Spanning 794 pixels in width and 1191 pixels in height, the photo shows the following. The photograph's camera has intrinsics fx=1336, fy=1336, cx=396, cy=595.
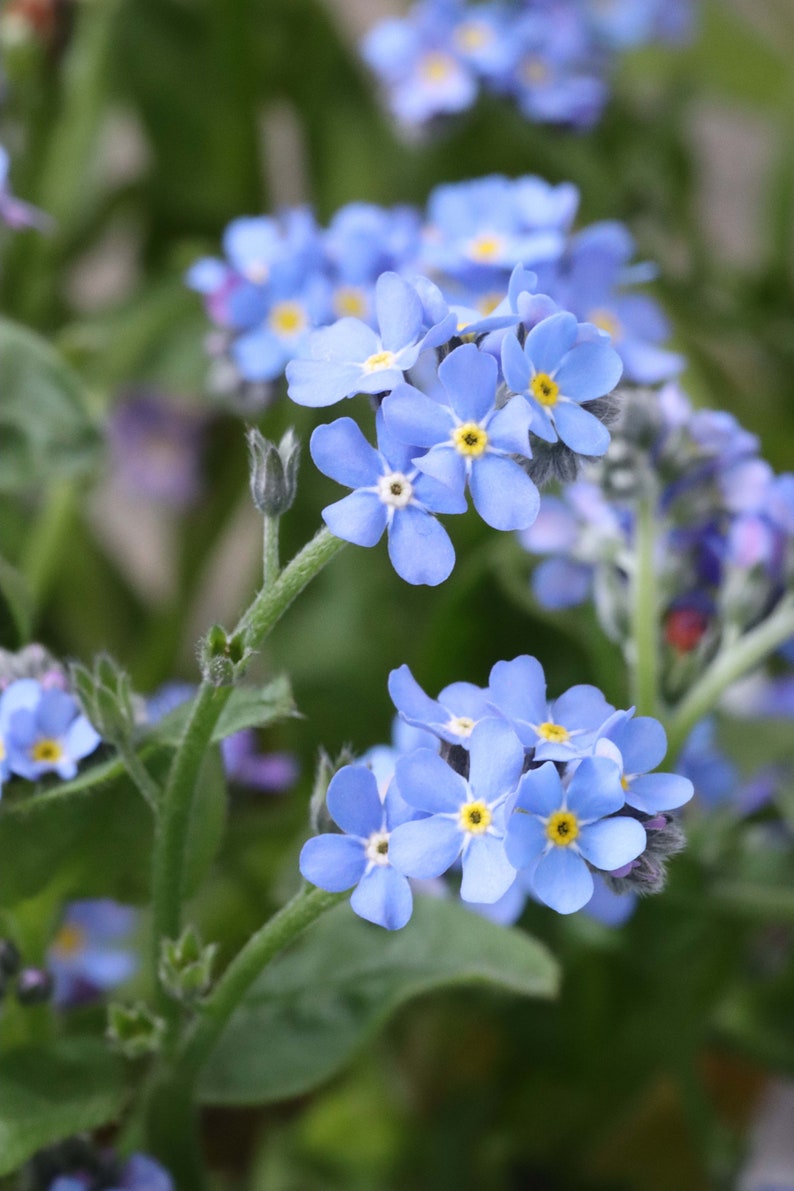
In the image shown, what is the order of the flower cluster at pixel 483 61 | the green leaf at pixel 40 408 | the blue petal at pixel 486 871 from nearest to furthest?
the blue petal at pixel 486 871
the green leaf at pixel 40 408
the flower cluster at pixel 483 61

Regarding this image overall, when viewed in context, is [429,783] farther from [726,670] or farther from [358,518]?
[726,670]

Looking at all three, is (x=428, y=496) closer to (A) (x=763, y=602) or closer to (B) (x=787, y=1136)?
(A) (x=763, y=602)

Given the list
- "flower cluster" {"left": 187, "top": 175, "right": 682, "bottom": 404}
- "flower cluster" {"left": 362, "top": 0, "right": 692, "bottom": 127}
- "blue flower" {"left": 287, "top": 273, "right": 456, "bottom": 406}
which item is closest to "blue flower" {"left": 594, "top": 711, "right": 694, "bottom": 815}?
"blue flower" {"left": 287, "top": 273, "right": 456, "bottom": 406}

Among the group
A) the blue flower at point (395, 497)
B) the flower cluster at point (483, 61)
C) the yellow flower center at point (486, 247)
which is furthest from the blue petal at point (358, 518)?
the flower cluster at point (483, 61)

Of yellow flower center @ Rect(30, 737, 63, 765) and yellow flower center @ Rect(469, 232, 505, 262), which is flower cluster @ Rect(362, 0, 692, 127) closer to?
yellow flower center @ Rect(469, 232, 505, 262)

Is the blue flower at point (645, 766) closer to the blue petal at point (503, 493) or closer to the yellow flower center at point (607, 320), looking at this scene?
the blue petal at point (503, 493)

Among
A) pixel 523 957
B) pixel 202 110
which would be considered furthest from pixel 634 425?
pixel 202 110
